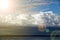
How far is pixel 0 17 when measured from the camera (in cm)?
677

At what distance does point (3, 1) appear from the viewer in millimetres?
6789

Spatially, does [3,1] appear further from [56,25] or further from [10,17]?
[56,25]

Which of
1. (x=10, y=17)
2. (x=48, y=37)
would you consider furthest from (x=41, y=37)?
(x=10, y=17)

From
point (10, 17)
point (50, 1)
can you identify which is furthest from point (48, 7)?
point (10, 17)

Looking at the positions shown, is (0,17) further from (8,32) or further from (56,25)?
(56,25)

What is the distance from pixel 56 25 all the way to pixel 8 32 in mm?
673

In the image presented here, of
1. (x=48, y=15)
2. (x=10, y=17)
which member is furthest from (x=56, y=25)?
(x=10, y=17)

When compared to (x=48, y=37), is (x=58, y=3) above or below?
above

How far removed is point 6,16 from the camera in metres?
6.78

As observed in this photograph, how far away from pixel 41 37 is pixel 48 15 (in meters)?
0.32

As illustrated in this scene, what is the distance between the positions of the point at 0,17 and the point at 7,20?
0.35 feet

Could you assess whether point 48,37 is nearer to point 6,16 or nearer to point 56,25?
point 56,25

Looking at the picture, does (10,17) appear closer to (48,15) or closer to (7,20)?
(7,20)

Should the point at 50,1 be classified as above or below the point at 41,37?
above
